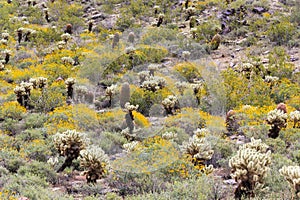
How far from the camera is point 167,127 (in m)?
7.82

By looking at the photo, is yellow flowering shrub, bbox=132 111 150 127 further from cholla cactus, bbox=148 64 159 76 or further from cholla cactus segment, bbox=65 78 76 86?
cholla cactus segment, bbox=65 78 76 86

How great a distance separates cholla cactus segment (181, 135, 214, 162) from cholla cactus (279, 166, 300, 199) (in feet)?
4.97

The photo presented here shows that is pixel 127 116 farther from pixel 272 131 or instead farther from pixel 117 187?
pixel 272 131

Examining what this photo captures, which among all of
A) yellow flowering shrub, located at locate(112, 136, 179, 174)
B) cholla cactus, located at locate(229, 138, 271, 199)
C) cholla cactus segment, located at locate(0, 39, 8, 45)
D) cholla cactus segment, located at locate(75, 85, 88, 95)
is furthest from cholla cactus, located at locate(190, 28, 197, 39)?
cholla cactus, located at locate(229, 138, 271, 199)

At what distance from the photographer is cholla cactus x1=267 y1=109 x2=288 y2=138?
7410 mm

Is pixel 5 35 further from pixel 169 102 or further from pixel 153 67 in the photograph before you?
pixel 169 102

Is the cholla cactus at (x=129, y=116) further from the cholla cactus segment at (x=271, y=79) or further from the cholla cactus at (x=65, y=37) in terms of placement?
the cholla cactus at (x=65, y=37)

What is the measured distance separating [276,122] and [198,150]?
7.10 ft

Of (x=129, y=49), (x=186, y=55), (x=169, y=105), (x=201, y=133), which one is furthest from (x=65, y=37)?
(x=201, y=133)

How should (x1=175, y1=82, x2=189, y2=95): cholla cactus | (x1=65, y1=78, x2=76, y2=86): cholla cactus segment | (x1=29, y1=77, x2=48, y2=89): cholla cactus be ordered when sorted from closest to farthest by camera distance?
(x1=175, y1=82, x2=189, y2=95): cholla cactus < (x1=65, y1=78, x2=76, y2=86): cholla cactus segment < (x1=29, y1=77, x2=48, y2=89): cholla cactus

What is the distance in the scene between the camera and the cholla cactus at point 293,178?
15.4 ft

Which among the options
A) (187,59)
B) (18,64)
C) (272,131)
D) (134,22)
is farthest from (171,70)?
(134,22)

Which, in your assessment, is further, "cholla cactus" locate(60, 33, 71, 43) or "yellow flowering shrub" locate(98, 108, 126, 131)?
"cholla cactus" locate(60, 33, 71, 43)

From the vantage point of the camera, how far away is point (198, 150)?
6.40 meters
